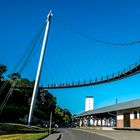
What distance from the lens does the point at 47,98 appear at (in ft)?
453

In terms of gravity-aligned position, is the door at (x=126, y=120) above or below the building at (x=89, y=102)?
below

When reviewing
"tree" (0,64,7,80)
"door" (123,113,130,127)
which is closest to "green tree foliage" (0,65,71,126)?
"tree" (0,64,7,80)

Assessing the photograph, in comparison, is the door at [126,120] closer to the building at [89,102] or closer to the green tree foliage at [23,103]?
the green tree foliage at [23,103]

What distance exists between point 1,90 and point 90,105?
103 metres

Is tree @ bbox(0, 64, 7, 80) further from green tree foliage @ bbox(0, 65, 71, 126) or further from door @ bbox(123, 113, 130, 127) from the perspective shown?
door @ bbox(123, 113, 130, 127)

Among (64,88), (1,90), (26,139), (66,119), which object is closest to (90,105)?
(66,119)

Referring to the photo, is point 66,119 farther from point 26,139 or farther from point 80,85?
point 26,139

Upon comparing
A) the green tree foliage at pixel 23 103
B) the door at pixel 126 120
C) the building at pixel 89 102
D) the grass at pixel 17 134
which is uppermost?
the building at pixel 89 102

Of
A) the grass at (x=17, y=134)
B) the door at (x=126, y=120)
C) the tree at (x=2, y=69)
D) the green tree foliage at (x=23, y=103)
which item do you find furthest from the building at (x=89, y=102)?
the grass at (x=17, y=134)

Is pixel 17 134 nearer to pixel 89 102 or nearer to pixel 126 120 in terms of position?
pixel 126 120

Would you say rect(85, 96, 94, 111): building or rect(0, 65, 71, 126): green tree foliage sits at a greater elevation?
rect(85, 96, 94, 111): building

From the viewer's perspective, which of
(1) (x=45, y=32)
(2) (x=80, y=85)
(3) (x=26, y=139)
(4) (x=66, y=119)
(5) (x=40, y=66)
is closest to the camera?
(3) (x=26, y=139)

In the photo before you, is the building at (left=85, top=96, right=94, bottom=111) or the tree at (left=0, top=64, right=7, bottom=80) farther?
the building at (left=85, top=96, right=94, bottom=111)

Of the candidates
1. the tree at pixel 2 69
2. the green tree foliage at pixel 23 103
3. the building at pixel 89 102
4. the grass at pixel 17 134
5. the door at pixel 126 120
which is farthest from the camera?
the building at pixel 89 102
